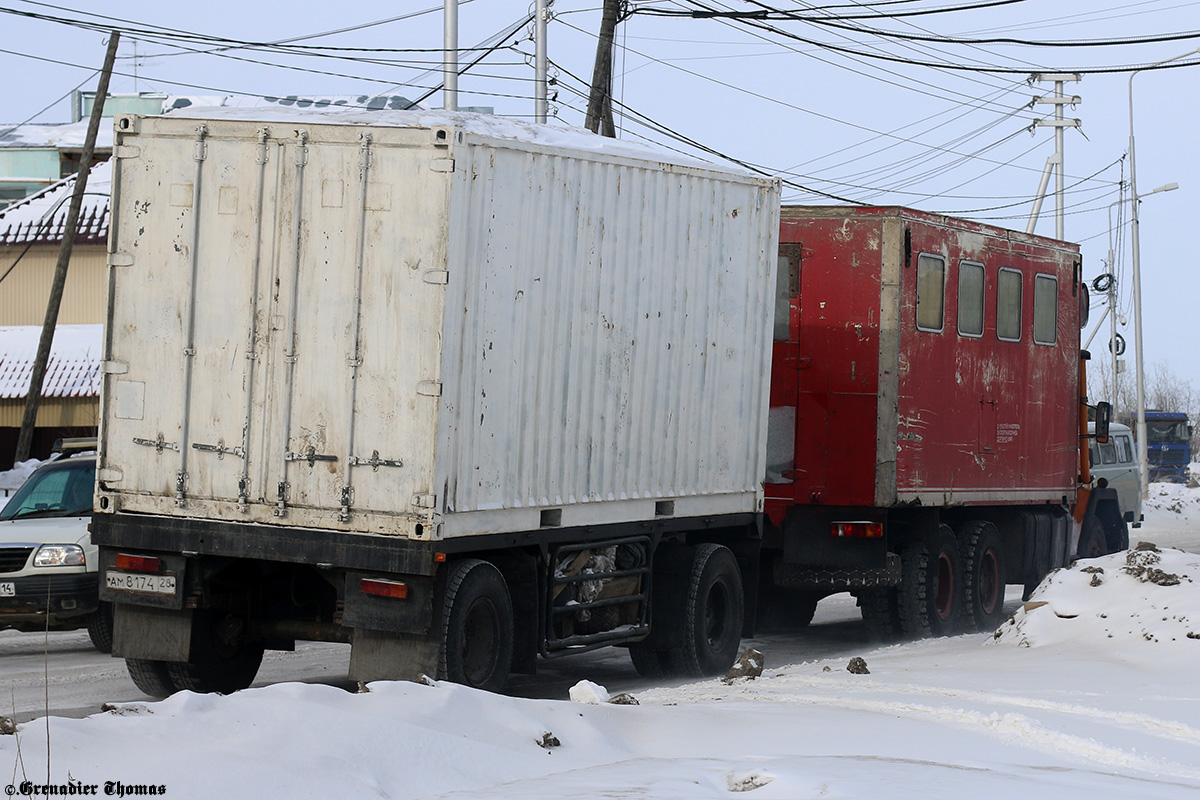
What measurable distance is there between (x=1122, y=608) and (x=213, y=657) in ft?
23.4

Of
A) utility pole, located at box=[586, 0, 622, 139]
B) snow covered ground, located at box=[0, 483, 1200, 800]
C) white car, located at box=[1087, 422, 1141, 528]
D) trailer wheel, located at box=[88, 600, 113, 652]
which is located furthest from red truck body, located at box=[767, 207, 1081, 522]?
utility pole, located at box=[586, 0, 622, 139]

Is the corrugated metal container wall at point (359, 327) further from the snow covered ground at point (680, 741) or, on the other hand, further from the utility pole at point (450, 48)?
the utility pole at point (450, 48)

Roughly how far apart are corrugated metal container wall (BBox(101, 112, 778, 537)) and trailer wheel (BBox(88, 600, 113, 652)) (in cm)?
311

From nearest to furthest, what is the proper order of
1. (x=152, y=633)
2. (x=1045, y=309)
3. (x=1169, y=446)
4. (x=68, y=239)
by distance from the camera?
(x=152, y=633) → (x=1045, y=309) → (x=68, y=239) → (x=1169, y=446)

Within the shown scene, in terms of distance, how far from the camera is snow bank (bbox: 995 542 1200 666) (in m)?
11.2

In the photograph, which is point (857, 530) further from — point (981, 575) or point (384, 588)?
point (384, 588)

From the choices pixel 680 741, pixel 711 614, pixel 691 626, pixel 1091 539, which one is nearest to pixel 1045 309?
pixel 1091 539

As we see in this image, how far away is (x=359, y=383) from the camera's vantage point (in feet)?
28.8

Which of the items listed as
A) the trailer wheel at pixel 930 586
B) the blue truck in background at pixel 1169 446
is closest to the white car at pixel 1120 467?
the trailer wheel at pixel 930 586

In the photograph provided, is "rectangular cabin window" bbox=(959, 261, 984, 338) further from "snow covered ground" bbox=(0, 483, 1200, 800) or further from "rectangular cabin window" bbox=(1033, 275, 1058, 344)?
"snow covered ground" bbox=(0, 483, 1200, 800)

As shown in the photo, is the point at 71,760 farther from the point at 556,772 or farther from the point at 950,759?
the point at 950,759

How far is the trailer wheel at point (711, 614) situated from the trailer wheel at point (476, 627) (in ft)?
7.53

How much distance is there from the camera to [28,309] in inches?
1593

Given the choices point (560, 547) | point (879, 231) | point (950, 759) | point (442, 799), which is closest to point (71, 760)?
point (442, 799)
